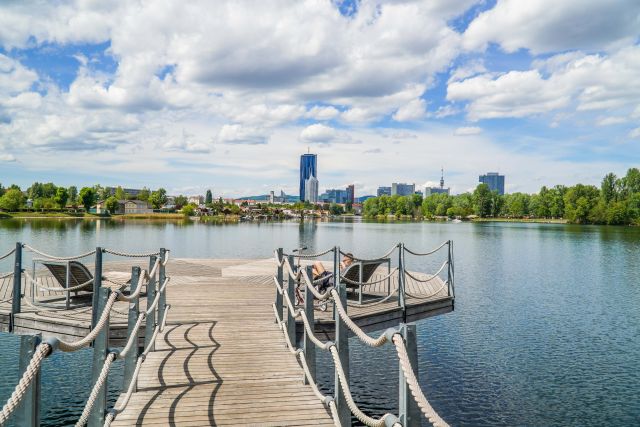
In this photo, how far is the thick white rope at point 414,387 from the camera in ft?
8.46

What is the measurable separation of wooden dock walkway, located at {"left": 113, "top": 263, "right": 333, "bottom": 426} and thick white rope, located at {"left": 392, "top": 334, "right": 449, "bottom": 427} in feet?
9.55

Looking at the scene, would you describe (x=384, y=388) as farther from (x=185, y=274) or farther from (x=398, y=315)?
(x=185, y=274)

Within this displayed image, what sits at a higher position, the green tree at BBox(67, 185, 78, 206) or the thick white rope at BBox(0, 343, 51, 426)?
the green tree at BBox(67, 185, 78, 206)

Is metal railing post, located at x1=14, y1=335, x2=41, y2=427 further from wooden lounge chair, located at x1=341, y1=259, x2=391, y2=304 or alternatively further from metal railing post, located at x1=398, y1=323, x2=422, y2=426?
wooden lounge chair, located at x1=341, y1=259, x2=391, y2=304

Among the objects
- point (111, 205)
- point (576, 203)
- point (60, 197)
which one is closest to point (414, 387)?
point (576, 203)

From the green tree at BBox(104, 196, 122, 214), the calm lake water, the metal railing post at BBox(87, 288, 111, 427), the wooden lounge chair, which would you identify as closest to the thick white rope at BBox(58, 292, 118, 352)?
the metal railing post at BBox(87, 288, 111, 427)

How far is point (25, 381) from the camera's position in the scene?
106 inches

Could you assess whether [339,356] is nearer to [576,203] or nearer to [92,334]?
[92,334]

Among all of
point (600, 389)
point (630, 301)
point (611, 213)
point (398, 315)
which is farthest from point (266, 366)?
point (611, 213)

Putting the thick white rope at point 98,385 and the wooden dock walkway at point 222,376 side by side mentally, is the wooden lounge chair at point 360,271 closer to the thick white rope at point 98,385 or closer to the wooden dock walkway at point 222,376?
the wooden dock walkway at point 222,376

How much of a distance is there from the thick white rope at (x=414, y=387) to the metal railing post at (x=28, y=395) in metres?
2.32

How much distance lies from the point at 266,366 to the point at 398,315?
4.55 meters

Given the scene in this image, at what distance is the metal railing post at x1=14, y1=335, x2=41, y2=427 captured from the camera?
2949 millimetres

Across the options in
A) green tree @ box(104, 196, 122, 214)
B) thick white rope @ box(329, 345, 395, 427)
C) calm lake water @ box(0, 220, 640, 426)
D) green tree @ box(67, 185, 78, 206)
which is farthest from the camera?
green tree @ box(67, 185, 78, 206)
